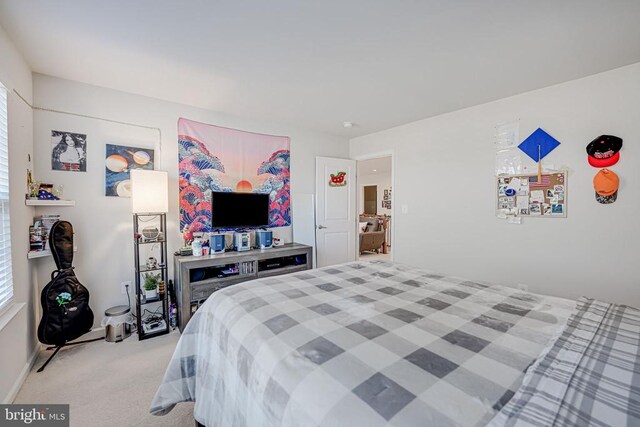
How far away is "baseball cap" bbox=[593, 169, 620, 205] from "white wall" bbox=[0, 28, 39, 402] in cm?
449

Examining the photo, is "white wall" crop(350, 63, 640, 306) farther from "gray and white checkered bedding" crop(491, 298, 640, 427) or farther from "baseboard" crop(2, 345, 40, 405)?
"baseboard" crop(2, 345, 40, 405)

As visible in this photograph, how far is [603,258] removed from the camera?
2.37 metres

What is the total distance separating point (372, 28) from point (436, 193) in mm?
2309

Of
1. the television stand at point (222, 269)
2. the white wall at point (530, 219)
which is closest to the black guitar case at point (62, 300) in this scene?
the television stand at point (222, 269)

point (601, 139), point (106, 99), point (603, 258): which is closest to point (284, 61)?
point (106, 99)

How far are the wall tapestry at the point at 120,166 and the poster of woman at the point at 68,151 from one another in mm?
181

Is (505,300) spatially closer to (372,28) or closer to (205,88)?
(372,28)

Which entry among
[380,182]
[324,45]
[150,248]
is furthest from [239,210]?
[380,182]

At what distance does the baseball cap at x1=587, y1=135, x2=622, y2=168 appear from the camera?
228 cm

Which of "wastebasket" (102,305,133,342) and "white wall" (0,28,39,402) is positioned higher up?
"white wall" (0,28,39,402)

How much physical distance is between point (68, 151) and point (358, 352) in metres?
3.11

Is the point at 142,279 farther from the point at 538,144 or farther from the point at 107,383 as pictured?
the point at 538,144

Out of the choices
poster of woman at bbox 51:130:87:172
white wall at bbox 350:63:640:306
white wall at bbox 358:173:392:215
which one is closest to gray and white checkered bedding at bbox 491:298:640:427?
white wall at bbox 350:63:640:306

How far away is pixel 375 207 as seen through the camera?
9352mm
